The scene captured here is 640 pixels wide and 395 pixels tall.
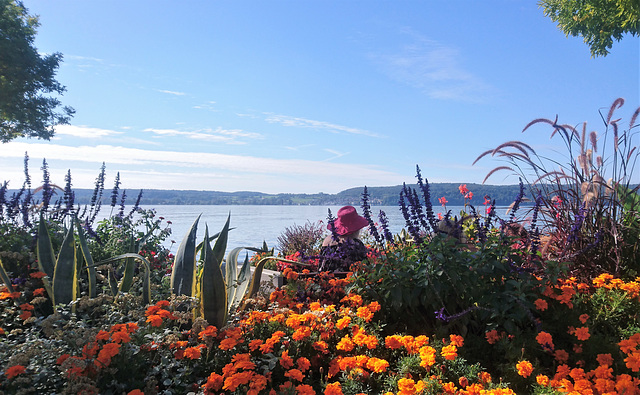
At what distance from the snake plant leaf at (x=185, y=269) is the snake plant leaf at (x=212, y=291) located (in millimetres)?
453

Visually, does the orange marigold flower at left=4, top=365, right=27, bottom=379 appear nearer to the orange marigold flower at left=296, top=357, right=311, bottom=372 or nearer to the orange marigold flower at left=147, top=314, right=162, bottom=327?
the orange marigold flower at left=147, top=314, right=162, bottom=327

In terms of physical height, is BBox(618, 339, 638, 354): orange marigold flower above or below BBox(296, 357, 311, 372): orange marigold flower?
above

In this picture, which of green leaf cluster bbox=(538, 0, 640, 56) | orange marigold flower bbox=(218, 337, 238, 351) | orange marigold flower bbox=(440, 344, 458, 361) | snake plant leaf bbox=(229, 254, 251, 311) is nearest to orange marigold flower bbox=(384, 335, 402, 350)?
orange marigold flower bbox=(440, 344, 458, 361)

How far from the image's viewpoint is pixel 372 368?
2.78m

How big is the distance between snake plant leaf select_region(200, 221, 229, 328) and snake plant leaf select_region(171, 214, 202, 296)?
0.45 meters

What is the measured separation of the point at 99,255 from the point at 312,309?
13.5 feet

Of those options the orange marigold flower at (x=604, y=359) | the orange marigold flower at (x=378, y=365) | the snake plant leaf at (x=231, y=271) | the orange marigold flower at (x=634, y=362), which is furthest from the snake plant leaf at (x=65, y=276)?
the orange marigold flower at (x=634, y=362)

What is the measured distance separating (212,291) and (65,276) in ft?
6.04

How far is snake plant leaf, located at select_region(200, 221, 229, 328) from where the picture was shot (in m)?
3.35

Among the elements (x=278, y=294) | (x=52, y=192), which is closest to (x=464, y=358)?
(x=278, y=294)

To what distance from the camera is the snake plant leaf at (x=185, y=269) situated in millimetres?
3844

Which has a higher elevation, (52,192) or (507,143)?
(507,143)

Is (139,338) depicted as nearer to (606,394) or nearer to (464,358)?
(464,358)

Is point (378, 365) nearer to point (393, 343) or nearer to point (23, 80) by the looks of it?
point (393, 343)
